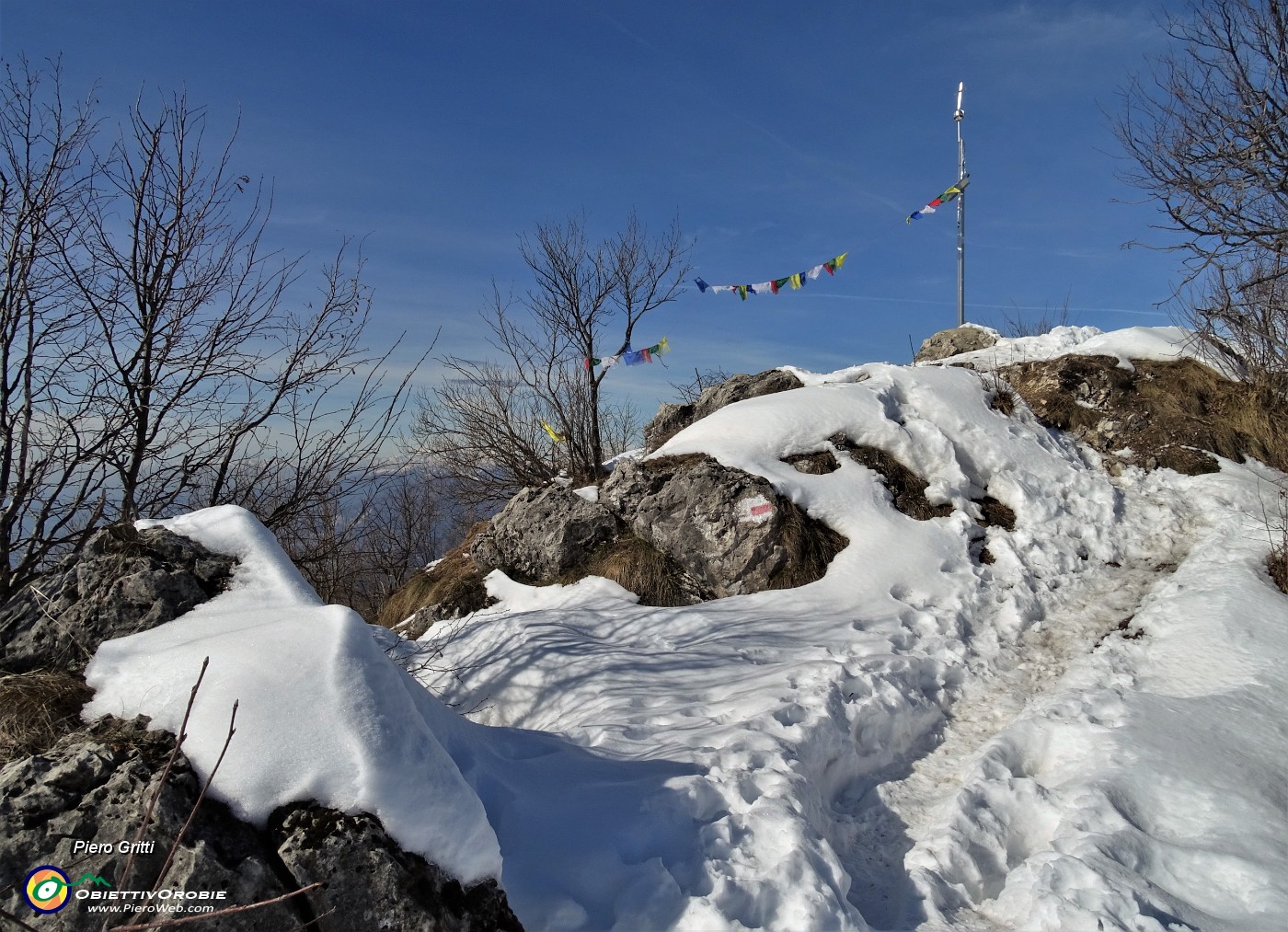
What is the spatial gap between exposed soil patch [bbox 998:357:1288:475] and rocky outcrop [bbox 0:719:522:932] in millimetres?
9142

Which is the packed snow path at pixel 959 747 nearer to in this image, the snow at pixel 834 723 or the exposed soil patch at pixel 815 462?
the snow at pixel 834 723

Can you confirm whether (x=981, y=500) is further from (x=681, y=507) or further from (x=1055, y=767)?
(x=1055, y=767)

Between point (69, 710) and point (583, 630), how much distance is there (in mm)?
3674

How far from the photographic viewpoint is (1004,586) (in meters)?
6.72

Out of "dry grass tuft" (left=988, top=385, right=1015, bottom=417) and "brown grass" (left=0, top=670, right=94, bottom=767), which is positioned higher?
"dry grass tuft" (left=988, top=385, right=1015, bottom=417)

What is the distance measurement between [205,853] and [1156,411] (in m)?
10.8

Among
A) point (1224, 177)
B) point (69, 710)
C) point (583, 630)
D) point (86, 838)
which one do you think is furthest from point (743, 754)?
point (1224, 177)

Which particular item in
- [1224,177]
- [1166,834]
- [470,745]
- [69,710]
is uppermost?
[1224,177]

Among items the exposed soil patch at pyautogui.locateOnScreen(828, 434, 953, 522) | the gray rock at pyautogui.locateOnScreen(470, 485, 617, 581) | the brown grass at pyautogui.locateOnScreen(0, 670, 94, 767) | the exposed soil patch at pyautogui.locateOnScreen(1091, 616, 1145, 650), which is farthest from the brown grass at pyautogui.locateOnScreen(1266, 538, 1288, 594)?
the brown grass at pyautogui.locateOnScreen(0, 670, 94, 767)

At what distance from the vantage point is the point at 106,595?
3527 mm

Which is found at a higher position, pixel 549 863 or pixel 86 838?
pixel 86 838

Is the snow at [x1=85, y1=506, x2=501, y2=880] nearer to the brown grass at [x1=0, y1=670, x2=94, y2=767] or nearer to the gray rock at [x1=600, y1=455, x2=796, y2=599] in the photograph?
the brown grass at [x1=0, y1=670, x2=94, y2=767]

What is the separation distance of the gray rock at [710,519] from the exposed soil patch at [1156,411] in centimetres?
472

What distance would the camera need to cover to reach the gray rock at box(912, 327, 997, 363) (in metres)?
13.4
